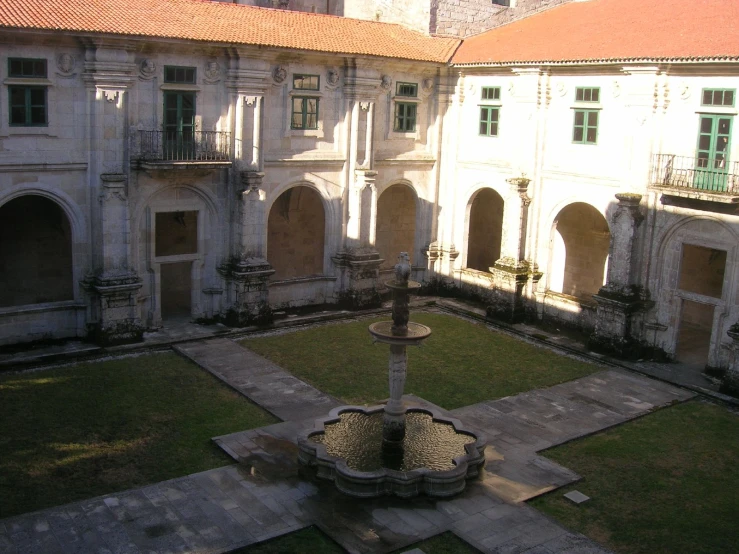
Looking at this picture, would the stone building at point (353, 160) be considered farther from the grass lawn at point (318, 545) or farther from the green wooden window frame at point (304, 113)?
the grass lawn at point (318, 545)

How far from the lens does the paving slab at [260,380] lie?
755 inches

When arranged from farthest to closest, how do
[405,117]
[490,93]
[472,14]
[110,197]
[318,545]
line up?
[472,14], [405,117], [490,93], [110,197], [318,545]

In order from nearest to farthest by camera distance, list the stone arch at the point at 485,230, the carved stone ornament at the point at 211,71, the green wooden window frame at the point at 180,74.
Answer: the green wooden window frame at the point at 180,74 → the carved stone ornament at the point at 211,71 → the stone arch at the point at 485,230

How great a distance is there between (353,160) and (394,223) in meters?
5.81

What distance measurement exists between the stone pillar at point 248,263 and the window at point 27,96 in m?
5.83

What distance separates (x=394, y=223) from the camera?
32.7m

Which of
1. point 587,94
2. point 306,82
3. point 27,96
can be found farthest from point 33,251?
point 587,94

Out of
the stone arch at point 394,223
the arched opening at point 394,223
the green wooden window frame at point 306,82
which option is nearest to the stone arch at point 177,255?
the green wooden window frame at point 306,82

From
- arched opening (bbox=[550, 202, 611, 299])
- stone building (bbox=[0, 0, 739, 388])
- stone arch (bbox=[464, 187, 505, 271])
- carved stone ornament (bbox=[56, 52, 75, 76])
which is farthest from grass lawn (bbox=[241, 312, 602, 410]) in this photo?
carved stone ornament (bbox=[56, 52, 75, 76])

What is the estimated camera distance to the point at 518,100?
2670cm

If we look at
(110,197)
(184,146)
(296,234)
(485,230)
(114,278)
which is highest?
(184,146)

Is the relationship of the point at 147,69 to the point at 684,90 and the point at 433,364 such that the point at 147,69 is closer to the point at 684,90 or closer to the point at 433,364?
the point at 433,364

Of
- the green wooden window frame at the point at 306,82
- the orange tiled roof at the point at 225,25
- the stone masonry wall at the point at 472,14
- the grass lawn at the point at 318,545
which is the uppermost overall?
the stone masonry wall at the point at 472,14

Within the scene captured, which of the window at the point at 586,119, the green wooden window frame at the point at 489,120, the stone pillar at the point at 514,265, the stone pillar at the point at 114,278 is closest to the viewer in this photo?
the stone pillar at the point at 114,278
